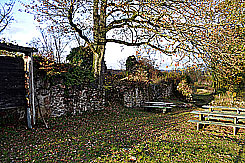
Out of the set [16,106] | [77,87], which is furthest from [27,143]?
[77,87]

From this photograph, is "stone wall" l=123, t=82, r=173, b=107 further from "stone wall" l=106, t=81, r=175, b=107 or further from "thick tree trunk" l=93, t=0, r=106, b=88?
"thick tree trunk" l=93, t=0, r=106, b=88

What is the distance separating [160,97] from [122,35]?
25.5ft

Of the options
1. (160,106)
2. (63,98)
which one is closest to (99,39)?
(63,98)

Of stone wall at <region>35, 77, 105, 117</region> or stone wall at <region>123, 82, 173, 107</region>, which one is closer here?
stone wall at <region>35, 77, 105, 117</region>

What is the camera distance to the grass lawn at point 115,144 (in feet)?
14.9

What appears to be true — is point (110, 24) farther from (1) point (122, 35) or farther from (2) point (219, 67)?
(2) point (219, 67)

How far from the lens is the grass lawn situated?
455 cm

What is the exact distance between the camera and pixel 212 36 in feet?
24.4

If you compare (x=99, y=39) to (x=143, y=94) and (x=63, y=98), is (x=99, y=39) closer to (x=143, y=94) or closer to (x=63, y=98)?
(x=63, y=98)

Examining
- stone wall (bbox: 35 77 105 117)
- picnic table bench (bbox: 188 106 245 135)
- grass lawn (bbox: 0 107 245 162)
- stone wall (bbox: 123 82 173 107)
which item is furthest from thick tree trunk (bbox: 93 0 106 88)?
picnic table bench (bbox: 188 106 245 135)

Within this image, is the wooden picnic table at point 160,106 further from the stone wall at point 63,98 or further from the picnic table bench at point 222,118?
the stone wall at point 63,98

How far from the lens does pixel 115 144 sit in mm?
5457

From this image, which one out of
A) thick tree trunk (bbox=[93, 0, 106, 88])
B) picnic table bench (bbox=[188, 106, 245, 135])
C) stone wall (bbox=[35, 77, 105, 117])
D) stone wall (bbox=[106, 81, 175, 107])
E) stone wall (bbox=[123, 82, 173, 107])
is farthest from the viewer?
stone wall (bbox=[123, 82, 173, 107])

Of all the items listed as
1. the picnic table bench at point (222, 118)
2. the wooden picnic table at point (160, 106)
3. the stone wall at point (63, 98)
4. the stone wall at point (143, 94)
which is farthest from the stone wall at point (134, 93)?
the picnic table bench at point (222, 118)
